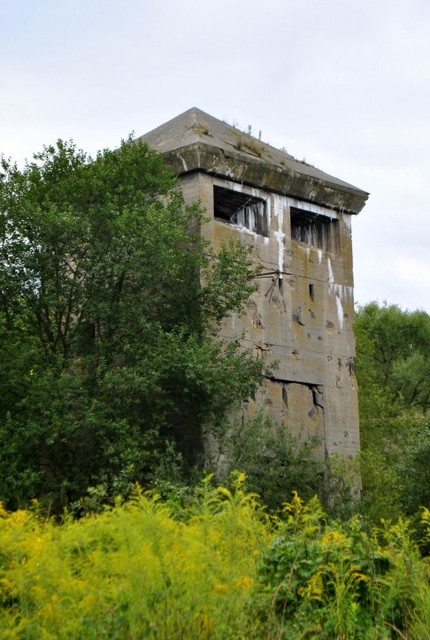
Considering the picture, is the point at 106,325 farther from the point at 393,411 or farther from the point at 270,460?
the point at 393,411

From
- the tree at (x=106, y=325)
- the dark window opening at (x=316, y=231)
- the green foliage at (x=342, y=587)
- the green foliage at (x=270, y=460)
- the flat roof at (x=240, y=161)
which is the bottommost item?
the green foliage at (x=342, y=587)

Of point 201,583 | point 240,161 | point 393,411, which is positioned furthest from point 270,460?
point 393,411

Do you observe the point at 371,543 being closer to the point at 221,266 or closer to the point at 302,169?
the point at 221,266

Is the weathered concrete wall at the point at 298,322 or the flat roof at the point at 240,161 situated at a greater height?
the flat roof at the point at 240,161

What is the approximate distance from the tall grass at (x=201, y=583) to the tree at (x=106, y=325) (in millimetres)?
5967

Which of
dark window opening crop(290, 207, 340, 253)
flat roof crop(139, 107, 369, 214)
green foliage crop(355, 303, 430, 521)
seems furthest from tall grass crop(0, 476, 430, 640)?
dark window opening crop(290, 207, 340, 253)

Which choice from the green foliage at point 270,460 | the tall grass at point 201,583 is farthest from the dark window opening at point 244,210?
the tall grass at point 201,583

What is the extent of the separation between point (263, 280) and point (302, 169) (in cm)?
296

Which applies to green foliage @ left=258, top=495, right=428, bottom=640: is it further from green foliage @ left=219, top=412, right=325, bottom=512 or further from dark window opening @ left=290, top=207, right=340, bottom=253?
dark window opening @ left=290, top=207, right=340, bottom=253

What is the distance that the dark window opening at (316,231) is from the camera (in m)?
17.9

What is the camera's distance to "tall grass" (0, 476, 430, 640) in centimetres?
557

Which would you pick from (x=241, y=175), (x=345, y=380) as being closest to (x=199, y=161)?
(x=241, y=175)

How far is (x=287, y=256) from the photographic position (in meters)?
16.8

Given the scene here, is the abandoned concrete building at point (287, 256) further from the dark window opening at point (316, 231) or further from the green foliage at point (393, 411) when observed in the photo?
the green foliage at point (393, 411)
